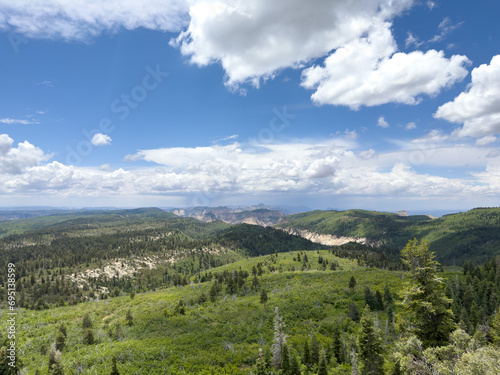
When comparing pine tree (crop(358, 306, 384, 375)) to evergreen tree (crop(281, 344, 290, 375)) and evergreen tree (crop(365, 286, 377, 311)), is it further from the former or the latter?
evergreen tree (crop(365, 286, 377, 311))

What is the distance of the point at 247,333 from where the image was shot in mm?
48969

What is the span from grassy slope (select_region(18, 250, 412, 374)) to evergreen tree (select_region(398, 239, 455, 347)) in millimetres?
25810

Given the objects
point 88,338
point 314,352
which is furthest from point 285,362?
point 88,338

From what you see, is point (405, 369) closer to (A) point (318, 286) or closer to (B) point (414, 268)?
(B) point (414, 268)

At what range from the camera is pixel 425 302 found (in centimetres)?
2114

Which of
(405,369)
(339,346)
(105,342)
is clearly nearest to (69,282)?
(105,342)

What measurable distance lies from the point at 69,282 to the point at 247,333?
20578 cm

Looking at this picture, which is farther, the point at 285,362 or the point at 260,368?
the point at 285,362

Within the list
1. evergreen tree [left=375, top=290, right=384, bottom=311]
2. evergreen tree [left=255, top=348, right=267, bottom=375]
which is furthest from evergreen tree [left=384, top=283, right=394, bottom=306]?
evergreen tree [left=255, top=348, right=267, bottom=375]

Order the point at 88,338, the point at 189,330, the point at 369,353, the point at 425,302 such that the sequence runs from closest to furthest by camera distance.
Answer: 1. the point at 425,302
2. the point at 369,353
3. the point at 88,338
4. the point at 189,330

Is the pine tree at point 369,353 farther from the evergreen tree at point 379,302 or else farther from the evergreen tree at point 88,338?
the evergreen tree at point 88,338

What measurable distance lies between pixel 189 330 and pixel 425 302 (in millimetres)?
46186

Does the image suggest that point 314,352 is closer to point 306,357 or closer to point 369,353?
point 306,357

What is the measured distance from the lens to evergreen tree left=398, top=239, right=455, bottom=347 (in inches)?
838
